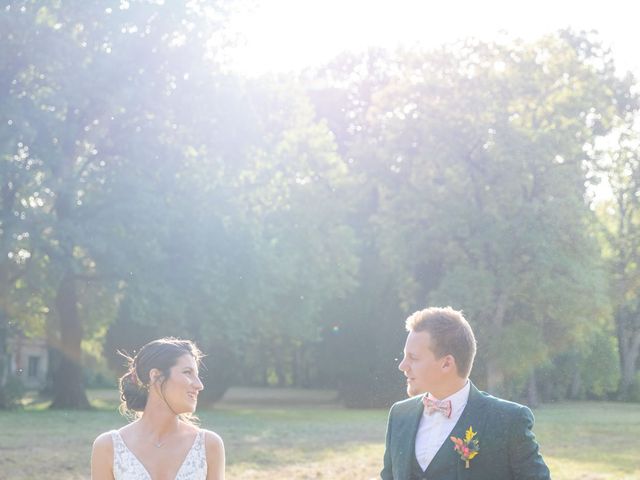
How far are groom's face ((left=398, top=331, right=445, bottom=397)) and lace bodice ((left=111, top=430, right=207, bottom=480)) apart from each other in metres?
1.21

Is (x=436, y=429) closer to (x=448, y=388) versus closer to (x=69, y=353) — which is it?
(x=448, y=388)

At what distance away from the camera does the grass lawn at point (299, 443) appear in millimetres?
18734

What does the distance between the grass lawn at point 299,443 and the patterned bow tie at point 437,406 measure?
12.8 meters

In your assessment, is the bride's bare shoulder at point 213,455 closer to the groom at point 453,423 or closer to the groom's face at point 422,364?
the groom at point 453,423

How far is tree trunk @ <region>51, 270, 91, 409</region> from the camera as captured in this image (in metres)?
39.3

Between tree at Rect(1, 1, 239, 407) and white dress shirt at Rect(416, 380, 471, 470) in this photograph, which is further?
tree at Rect(1, 1, 239, 407)

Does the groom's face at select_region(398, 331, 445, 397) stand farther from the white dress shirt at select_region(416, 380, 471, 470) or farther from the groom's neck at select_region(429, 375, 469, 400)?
the white dress shirt at select_region(416, 380, 471, 470)

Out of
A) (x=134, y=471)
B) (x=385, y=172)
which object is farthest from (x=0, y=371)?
(x=134, y=471)

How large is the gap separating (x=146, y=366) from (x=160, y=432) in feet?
1.17

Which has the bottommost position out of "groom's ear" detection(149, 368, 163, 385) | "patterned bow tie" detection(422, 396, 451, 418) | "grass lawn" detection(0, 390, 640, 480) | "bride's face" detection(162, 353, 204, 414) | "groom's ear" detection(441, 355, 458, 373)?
"grass lawn" detection(0, 390, 640, 480)

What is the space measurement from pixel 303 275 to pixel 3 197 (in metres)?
13.7

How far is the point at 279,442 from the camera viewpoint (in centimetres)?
2498

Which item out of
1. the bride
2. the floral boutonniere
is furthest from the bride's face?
the floral boutonniere

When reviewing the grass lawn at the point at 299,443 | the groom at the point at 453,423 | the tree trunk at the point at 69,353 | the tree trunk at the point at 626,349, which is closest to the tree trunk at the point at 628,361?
the tree trunk at the point at 626,349
